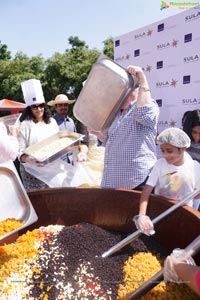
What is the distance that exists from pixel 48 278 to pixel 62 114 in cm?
280

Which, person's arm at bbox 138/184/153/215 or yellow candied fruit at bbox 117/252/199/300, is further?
person's arm at bbox 138/184/153/215

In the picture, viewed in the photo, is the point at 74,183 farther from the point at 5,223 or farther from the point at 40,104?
the point at 5,223

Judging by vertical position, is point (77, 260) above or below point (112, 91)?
below

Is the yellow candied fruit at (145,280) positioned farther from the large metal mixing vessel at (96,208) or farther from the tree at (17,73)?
the tree at (17,73)

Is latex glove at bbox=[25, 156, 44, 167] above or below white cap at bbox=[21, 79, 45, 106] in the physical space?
below

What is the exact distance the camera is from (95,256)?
156 centimetres

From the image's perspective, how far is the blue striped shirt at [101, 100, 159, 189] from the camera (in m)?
1.90

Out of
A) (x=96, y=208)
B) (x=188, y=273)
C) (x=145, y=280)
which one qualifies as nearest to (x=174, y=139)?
(x=96, y=208)

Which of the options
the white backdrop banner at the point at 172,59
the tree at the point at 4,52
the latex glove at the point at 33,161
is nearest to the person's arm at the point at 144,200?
the latex glove at the point at 33,161

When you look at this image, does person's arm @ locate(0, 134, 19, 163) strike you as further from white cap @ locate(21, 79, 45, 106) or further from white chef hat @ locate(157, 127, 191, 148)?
white cap @ locate(21, 79, 45, 106)

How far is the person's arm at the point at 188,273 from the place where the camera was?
3.14 ft

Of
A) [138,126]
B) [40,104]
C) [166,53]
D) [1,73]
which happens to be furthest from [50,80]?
[138,126]

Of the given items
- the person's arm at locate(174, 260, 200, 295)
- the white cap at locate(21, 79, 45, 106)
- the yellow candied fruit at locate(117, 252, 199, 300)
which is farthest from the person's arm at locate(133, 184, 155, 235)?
the white cap at locate(21, 79, 45, 106)

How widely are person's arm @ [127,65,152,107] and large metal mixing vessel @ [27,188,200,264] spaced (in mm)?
559
